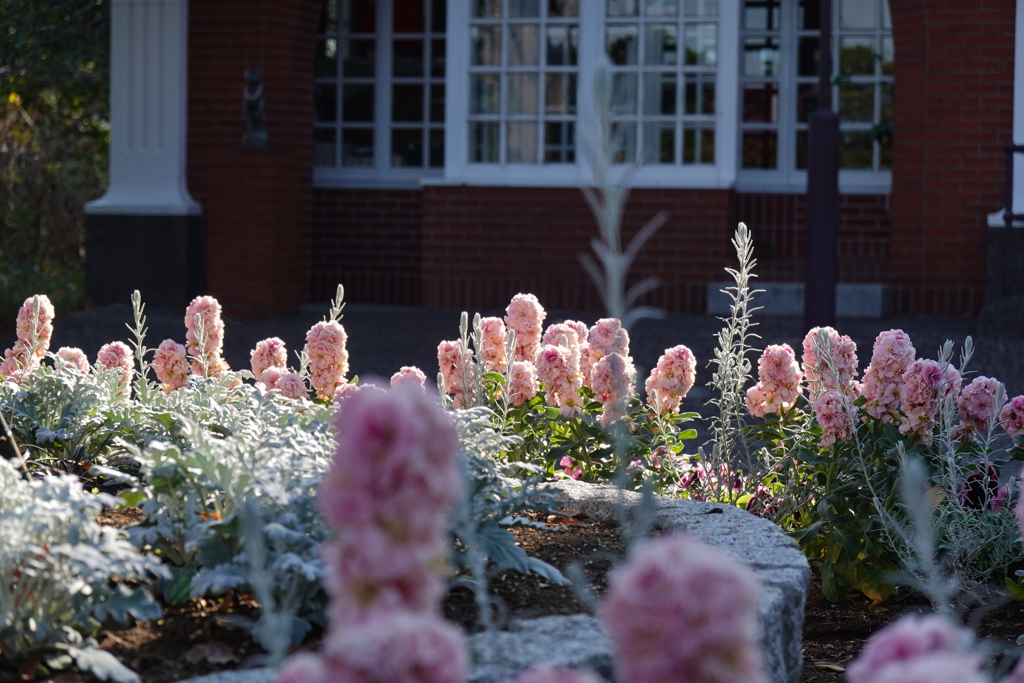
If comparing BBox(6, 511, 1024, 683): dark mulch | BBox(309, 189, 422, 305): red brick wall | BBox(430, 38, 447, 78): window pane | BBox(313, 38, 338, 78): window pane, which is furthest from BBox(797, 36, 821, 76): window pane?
BBox(6, 511, 1024, 683): dark mulch

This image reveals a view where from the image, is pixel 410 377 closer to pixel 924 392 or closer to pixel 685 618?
pixel 924 392

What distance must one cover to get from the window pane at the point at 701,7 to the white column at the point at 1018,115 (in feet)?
7.29

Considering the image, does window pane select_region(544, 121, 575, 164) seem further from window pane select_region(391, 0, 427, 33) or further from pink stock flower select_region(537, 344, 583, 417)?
pink stock flower select_region(537, 344, 583, 417)

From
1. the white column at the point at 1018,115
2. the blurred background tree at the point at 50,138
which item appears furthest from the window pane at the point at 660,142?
the blurred background tree at the point at 50,138

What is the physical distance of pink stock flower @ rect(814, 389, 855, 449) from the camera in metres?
3.06

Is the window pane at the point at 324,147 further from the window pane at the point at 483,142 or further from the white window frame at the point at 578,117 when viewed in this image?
the window pane at the point at 483,142

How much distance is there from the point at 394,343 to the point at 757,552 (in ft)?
20.8

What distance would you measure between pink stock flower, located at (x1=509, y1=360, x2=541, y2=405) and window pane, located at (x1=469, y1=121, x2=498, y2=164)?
734cm

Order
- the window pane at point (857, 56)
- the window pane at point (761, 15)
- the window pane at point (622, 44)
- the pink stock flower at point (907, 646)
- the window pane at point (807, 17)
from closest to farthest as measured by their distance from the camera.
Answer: the pink stock flower at point (907, 646) → the window pane at point (622, 44) → the window pane at point (857, 56) → the window pane at point (807, 17) → the window pane at point (761, 15)

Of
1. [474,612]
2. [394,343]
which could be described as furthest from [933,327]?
[474,612]

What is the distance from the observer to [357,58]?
11.8 m

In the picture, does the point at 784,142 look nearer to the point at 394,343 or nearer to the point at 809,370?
the point at 394,343

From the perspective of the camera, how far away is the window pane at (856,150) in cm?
1102

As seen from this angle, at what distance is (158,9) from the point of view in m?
10.6
